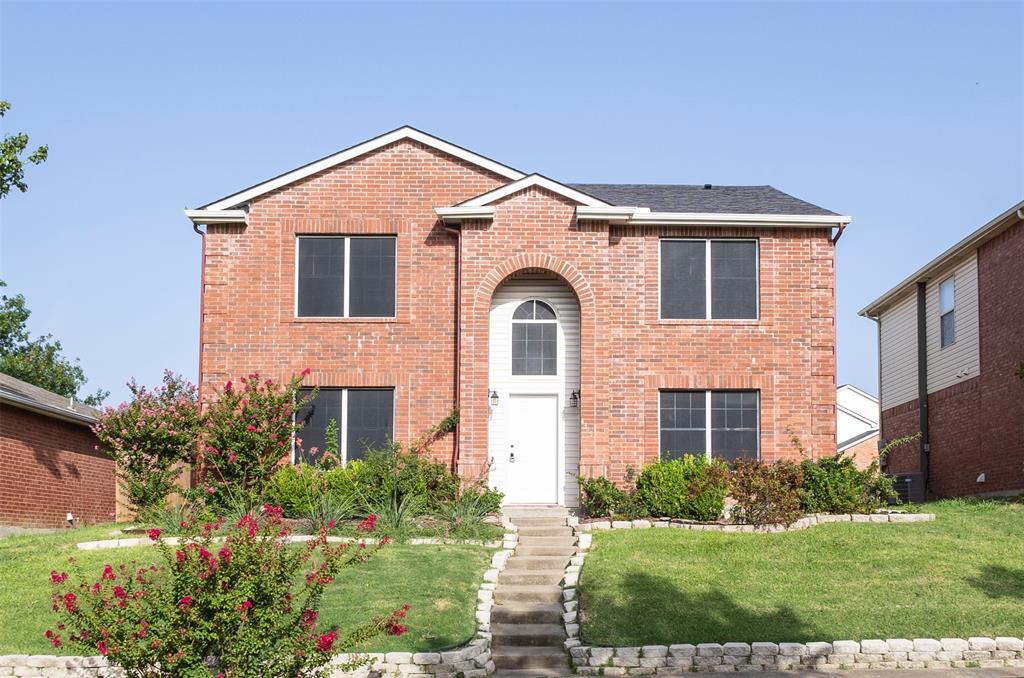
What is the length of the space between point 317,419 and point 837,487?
363 inches

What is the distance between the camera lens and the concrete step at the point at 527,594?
1645cm

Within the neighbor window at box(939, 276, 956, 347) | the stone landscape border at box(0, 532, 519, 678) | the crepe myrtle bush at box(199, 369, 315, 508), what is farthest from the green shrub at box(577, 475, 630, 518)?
the neighbor window at box(939, 276, 956, 347)

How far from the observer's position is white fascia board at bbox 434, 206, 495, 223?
22.2 m

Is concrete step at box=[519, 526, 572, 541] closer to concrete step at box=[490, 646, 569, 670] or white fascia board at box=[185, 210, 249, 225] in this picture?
concrete step at box=[490, 646, 569, 670]

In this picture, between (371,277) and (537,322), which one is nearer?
(371,277)

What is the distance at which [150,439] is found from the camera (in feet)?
69.5

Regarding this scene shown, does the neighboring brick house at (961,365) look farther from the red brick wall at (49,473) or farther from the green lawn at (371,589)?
the red brick wall at (49,473)

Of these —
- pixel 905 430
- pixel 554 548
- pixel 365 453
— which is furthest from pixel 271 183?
pixel 905 430

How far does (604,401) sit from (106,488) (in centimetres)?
1335

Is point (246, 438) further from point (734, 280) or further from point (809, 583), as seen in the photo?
point (809, 583)

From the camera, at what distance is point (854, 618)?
586 inches

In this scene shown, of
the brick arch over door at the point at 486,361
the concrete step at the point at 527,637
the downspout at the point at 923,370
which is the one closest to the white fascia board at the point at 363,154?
→ the brick arch over door at the point at 486,361

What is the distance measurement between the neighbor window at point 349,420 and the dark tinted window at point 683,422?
16.4ft

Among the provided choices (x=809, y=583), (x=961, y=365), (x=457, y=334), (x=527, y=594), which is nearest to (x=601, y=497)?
(x=457, y=334)
